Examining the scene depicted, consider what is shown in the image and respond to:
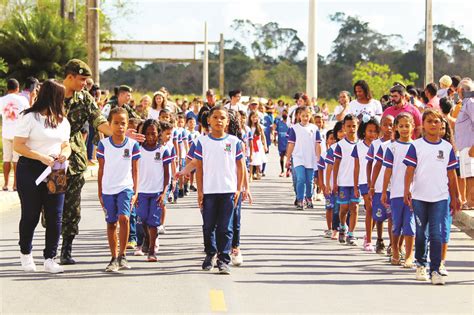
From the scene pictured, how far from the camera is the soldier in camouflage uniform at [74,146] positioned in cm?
1262

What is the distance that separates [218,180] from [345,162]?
329 cm

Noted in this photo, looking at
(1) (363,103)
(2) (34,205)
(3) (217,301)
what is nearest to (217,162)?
(2) (34,205)

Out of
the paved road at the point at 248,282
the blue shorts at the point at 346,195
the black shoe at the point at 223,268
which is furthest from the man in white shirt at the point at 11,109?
the black shoe at the point at 223,268

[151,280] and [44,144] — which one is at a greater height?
[44,144]

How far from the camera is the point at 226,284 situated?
1140cm

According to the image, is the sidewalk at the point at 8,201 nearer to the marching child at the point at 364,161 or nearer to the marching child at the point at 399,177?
the marching child at the point at 364,161

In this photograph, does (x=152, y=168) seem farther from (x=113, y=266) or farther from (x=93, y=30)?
(x=93, y=30)

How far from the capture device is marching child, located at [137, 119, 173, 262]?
13578 millimetres

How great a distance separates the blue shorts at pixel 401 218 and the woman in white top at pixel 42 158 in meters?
3.52

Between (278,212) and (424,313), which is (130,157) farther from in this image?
(278,212)

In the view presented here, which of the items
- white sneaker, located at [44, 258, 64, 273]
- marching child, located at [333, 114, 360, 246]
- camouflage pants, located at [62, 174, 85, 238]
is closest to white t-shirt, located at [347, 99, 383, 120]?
marching child, located at [333, 114, 360, 246]

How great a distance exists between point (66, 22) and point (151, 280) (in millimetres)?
31466

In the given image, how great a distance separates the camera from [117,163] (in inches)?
487

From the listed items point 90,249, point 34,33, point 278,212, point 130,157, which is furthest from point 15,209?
point 34,33
